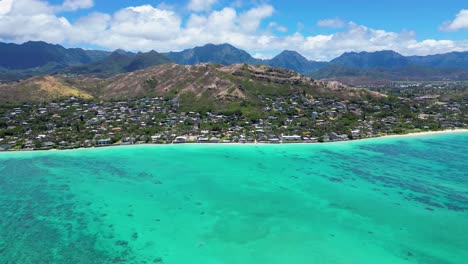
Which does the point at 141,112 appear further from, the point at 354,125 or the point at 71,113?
the point at 354,125

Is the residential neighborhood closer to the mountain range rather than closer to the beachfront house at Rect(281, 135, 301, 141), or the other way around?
the beachfront house at Rect(281, 135, 301, 141)

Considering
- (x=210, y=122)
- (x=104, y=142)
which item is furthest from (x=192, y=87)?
(x=104, y=142)

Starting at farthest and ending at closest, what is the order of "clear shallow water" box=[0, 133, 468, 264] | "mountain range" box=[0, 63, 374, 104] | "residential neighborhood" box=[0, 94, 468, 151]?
"mountain range" box=[0, 63, 374, 104] < "residential neighborhood" box=[0, 94, 468, 151] < "clear shallow water" box=[0, 133, 468, 264]

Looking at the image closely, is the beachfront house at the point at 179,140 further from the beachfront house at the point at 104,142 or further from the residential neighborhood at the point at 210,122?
the beachfront house at the point at 104,142

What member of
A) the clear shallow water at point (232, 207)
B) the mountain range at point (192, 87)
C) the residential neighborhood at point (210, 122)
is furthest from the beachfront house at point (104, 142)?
the mountain range at point (192, 87)

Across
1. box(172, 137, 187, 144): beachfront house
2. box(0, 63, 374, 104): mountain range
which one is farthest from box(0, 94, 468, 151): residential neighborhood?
box(0, 63, 374, 104): mountain range

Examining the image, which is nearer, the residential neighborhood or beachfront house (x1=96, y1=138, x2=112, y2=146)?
beachfront house (x1=96, y1=138, x2=112, y2=146)

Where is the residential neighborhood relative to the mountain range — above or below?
below

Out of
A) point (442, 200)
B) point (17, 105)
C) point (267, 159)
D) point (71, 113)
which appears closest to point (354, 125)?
point (267, 159)
